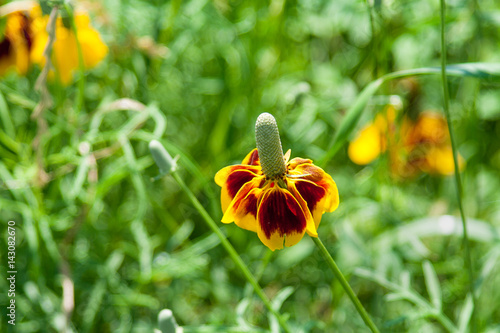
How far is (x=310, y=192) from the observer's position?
703mm

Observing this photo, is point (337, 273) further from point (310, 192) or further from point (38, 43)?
point (38, 43)

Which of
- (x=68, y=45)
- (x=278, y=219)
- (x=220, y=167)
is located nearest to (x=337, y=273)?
(x=278, y=219)

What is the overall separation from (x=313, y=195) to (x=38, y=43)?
2.88 ft

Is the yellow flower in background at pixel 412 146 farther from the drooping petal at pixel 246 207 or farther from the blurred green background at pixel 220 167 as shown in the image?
the drooping petal at pixel 246 207

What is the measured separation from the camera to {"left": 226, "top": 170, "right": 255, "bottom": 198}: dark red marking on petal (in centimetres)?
74

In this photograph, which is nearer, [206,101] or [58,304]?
[58,304]

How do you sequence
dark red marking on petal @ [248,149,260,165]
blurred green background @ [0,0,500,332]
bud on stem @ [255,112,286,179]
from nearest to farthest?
1. bud on stem @ [255,112,286,179]
2. dark red marking on petal @ [248,149,260,165]
3. blurred green background @ [0,0,500,332]

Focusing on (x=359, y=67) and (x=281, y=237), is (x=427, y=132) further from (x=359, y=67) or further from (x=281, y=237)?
(x=281, y=237)

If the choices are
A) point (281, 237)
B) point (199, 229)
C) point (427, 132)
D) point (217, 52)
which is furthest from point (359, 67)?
point (281, 237)

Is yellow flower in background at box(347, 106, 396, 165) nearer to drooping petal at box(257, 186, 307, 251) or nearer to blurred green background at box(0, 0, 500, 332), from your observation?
blurred green background at box(0, 0, 500, 332)

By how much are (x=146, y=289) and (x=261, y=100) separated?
63cm

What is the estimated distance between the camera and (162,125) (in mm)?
1058

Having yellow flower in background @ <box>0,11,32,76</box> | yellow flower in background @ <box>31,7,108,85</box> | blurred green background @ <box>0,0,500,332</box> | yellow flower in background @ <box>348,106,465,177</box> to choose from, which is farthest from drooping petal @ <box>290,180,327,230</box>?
yellow flower in background @ <box>0,11,32,76</box>

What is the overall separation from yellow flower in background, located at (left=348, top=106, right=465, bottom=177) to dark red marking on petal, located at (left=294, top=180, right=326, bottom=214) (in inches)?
25.2
